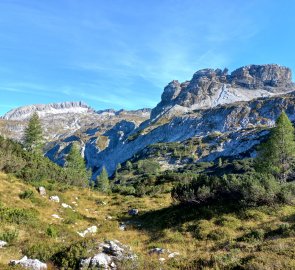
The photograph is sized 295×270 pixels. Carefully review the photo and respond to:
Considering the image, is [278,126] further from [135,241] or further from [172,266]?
[172,266]

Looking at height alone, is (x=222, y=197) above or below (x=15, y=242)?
above

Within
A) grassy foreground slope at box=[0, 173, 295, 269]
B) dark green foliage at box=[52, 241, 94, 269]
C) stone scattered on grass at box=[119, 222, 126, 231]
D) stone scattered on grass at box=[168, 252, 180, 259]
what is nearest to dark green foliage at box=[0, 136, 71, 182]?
grassy foreground slope at box=[0, 173, 295, 269]

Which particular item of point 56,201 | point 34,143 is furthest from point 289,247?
point 34,143

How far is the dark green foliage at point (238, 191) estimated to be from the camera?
71.9ft

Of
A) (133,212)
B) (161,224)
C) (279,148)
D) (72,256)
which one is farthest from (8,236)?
(279,148)

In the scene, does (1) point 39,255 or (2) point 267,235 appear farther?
(2) point 267,235

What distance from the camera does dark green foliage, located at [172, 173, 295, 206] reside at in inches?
862

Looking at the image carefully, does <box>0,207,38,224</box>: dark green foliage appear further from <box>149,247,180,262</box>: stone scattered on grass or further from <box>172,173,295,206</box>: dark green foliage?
<box>172,173,295,206</box>: dark green foliage

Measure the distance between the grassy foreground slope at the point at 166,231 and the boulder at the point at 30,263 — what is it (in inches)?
16.9

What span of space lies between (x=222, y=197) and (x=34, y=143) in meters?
60.9

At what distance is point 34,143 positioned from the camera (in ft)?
246

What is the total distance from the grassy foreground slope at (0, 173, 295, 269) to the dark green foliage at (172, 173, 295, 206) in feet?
2.92

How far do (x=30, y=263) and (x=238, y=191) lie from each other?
16.6 m

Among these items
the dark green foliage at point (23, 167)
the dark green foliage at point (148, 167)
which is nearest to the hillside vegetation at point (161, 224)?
the dark green foliage at point (23, 167)
